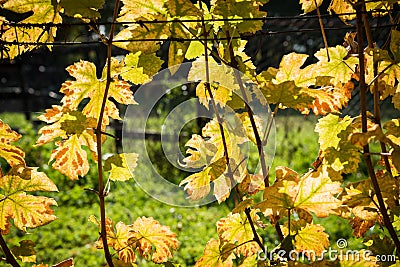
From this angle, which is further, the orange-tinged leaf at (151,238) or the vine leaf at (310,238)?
the orange-tinged leaf at (151,238)

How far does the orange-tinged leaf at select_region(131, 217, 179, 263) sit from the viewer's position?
147 centimetres

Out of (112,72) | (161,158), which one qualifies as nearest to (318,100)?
(112,72)

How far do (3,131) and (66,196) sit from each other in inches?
129

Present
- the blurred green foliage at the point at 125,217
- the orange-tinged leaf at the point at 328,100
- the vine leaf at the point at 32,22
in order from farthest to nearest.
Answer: the blurred green foliage at the point at 125,217 → the orange-tinged leaf at the point at 328,100 → the vine leaf at the point at 32,22

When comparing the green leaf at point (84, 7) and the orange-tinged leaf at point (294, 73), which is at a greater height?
the green leaf at point (84, 7)

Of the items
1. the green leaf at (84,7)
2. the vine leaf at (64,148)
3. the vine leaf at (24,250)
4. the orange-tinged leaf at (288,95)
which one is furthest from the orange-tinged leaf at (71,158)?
the orange-tinged leaf at (288,95)

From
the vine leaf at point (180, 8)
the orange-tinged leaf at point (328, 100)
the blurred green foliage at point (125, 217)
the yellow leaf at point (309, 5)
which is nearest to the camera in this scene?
the vine leaf at point (180, 8)

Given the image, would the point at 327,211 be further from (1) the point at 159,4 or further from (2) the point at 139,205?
(2) the point at 139,205

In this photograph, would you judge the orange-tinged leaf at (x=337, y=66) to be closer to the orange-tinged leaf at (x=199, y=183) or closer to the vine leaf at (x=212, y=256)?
the orange-tinged leaf at (x=199, y=183)

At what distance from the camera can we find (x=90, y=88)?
1385 millimetres

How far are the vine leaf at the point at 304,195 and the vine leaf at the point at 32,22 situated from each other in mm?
568

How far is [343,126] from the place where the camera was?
4.38 feet

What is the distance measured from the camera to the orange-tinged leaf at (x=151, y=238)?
147cm

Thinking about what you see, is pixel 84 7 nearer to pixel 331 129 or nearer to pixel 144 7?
pixel 144 7
